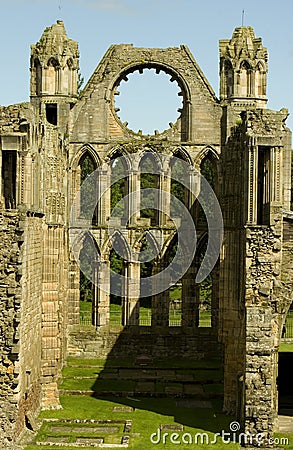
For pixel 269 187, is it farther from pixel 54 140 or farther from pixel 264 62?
pixel 264 62

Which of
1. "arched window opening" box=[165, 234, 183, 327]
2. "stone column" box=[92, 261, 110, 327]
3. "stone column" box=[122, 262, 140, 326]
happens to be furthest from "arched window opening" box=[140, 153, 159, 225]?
"stone column" box=[92, 261, 110, 327]

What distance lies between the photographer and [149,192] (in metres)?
42.2

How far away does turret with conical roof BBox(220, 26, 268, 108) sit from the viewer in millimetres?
26453

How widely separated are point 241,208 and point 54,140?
5.25 meters

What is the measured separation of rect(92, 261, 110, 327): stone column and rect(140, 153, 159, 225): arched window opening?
2.31 m

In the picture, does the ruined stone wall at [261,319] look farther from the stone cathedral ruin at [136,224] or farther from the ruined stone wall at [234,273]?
the ruined stone wall at [234,273]

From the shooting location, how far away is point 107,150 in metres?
26.7

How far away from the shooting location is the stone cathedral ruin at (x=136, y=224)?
57.1 feet

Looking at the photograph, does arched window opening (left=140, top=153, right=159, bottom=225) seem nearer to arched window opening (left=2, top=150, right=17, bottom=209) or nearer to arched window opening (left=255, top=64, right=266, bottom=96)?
arched window opening (left=255, top=64, right=266, bottom=96)

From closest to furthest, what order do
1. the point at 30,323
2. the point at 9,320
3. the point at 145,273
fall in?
the point at 9,320 → the point at 30,323 → the point at 145,273

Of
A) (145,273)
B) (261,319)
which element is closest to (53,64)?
(261,319)

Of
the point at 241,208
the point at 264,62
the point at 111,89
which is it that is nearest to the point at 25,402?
the point at 241,208

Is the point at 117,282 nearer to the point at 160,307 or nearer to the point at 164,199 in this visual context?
the point at 160,307

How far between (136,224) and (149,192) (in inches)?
612
